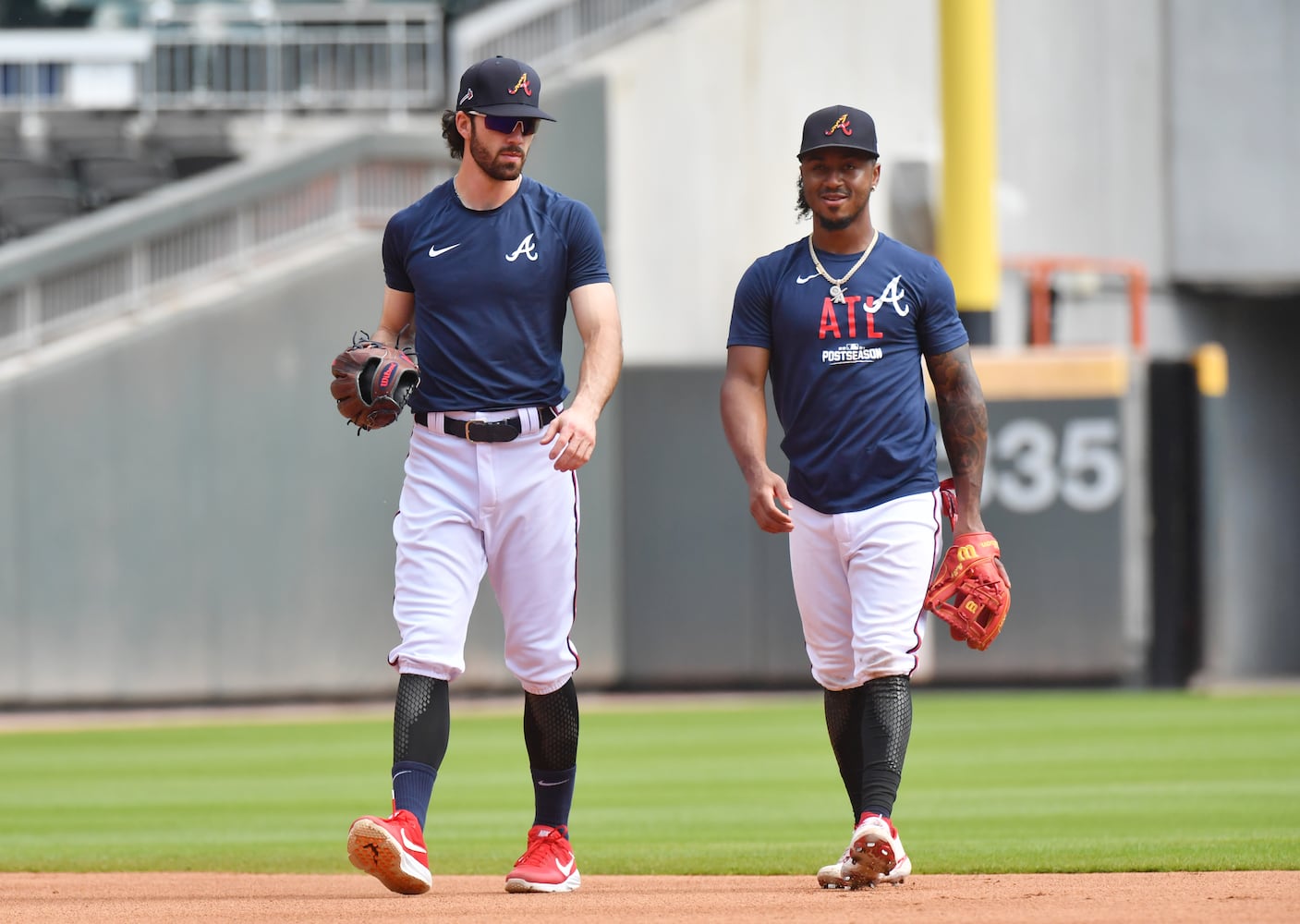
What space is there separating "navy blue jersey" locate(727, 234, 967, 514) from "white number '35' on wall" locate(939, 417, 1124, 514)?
39.5 feet

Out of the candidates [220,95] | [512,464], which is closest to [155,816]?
[512,464]

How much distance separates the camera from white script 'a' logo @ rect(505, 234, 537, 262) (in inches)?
227

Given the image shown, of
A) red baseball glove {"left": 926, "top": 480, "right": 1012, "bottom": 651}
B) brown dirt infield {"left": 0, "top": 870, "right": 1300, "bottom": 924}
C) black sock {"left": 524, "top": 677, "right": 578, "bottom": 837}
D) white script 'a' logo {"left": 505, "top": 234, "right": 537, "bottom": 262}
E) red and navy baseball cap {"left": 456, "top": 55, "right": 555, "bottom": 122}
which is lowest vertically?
brown dirt infield {"left": 0, "top": 870, "right": 1300, "bottom": 924}

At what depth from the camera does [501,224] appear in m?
5.82

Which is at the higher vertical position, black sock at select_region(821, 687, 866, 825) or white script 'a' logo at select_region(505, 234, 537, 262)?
white script 'a' logo at select_region(505, 234, 537, 262)

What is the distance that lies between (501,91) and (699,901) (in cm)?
240

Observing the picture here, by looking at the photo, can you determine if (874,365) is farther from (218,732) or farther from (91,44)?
(91,44)

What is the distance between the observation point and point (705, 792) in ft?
33.0

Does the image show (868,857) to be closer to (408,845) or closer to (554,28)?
(408,845)

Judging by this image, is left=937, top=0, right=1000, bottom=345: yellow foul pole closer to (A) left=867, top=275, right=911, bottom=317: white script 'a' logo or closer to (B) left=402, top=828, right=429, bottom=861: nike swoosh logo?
(A) left=867, top=275, right=911, bottom=317: white script 'a' logo

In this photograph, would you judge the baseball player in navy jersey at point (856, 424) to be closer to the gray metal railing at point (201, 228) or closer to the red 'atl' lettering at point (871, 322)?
the red 'atl' lettering at point (871, 322)

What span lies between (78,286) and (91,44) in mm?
6419

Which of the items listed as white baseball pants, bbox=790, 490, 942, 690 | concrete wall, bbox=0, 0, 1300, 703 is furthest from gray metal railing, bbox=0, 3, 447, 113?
white baseball pants, bbox=790, 490, 942, 690

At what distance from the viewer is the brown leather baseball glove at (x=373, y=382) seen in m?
5.66
